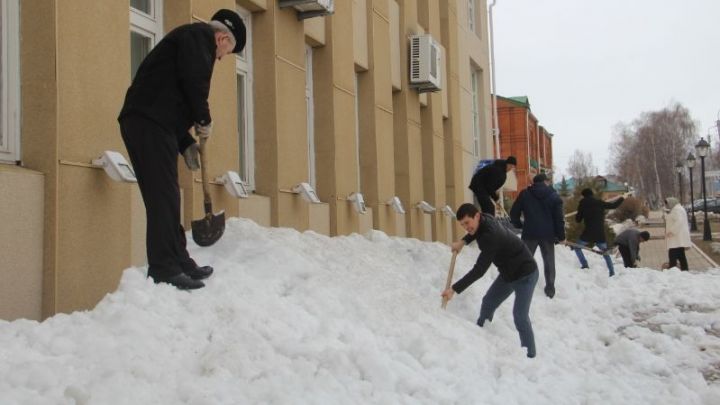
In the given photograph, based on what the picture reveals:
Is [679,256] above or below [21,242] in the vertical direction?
below

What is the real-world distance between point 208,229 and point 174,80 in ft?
4.08

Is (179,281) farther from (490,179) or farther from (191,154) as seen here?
(490,179)

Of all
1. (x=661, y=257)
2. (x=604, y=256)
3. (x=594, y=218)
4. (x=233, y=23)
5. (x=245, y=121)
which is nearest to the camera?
(x=233, y=23)

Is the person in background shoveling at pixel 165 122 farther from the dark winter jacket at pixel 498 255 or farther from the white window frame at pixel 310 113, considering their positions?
the white window frame at pixel 310 113

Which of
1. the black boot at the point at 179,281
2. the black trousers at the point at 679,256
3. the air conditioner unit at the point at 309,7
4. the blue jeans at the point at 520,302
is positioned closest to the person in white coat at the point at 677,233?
the black trousers at the point at 679,256

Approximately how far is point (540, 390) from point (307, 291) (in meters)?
1.89

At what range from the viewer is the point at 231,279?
5094 mm

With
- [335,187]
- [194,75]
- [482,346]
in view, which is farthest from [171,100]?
[335,187]

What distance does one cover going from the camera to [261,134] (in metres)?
7.94

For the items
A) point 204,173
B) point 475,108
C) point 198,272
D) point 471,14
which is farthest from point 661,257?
point 198,272

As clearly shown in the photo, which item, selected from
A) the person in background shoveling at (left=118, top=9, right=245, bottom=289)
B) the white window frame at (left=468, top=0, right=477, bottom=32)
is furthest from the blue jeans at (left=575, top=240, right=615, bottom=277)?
the person in background shoveling at (left=118, top=9, right=245, bottom=289)

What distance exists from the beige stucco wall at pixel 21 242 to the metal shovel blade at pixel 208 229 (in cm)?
119

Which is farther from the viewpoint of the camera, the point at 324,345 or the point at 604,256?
the point at 604,256

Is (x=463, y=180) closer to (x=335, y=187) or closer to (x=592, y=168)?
(x=335, y=187)
